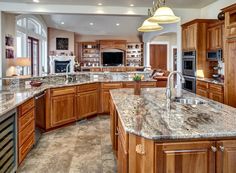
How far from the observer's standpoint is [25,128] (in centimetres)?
346

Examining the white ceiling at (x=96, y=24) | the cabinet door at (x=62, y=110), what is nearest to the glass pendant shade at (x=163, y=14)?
the cabinet door at (x=62, y=110)

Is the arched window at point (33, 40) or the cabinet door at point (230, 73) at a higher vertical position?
the arched window at point (33, 40)

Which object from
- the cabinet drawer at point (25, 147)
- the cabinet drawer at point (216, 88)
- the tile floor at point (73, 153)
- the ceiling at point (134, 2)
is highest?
the ceiling at point (134, 2)

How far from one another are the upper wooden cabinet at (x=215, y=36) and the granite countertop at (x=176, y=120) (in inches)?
134

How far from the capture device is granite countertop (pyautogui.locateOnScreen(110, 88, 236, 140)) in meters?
1.73

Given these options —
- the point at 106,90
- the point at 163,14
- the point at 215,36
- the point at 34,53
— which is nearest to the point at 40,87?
the point at 106,90

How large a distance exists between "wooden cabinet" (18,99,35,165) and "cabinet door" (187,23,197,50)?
14.3 feet

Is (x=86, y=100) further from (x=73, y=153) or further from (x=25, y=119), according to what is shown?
(x=25, y=119)

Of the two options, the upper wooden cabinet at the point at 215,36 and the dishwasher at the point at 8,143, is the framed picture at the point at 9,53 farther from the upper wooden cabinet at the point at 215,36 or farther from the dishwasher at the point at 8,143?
the upper wooden cabinet at the point at 215,36

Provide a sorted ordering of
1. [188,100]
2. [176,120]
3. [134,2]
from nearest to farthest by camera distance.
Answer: [176,120] < [188,100] < [134,2]

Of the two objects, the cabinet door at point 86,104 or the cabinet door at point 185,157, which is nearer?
the cabinet door at point 185,157

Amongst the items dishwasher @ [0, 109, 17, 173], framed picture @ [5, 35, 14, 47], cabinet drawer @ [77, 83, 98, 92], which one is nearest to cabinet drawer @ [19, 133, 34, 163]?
dishwasher @ [0, 109, 17, 173]

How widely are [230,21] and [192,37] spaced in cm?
166

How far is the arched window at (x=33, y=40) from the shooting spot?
9516 mm
